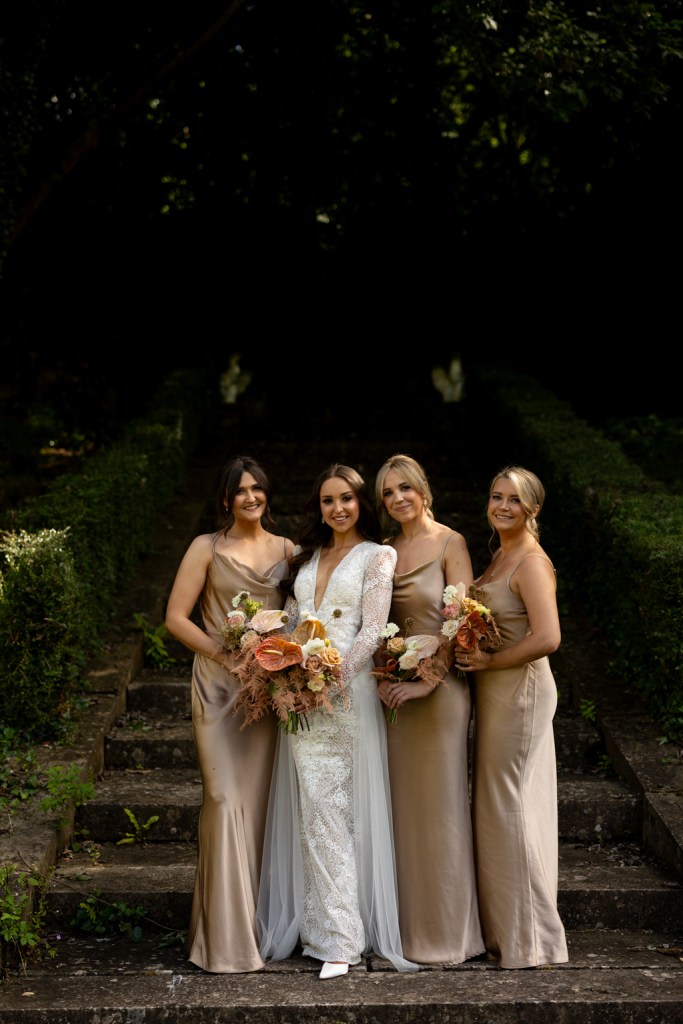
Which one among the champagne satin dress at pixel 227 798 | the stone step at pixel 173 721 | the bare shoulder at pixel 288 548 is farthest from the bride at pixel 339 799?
the stone step at pixel 173 721

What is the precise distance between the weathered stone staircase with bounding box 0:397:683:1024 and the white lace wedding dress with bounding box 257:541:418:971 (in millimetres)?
147

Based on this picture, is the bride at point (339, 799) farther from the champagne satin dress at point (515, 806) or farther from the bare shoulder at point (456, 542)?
the champagne satin dress at point (515, 806)

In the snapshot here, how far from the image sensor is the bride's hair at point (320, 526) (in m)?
5.08

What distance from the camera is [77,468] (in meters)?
11.6

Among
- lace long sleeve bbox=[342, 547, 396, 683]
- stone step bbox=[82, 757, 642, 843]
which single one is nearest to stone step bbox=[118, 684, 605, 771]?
stone step bbox=[82, 757, 642, 843]

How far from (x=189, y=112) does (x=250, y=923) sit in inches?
480

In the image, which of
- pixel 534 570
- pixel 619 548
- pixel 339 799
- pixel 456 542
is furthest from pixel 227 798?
pixel 619 548

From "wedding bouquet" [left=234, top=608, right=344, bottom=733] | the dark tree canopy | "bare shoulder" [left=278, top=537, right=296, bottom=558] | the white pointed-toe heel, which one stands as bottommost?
the white pointed-toe heel

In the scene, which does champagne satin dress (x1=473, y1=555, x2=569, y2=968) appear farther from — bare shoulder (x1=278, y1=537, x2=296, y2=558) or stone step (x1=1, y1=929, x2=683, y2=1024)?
bare shoulder (x1=278, y1=537, x2=296, y2=558)

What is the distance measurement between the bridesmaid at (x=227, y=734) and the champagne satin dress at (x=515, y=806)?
977mm

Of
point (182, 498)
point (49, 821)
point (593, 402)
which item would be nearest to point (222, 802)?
point (49, 821)

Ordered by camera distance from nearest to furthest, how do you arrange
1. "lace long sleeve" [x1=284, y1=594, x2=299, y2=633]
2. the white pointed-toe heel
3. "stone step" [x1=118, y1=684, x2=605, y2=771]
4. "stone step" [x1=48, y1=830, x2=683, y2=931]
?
the white pointed-toe heel < "lace long sleeve" [x1=284, y1=594, x2=299, y2=633] < "stone step" [x1=48, y1=830, x2=683, y2=931] < "stone step" [x1=118, y1=684, x2=605, y2=771]

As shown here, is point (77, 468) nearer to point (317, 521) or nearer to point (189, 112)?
point (189, 112)

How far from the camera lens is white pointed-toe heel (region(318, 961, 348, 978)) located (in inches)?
179
